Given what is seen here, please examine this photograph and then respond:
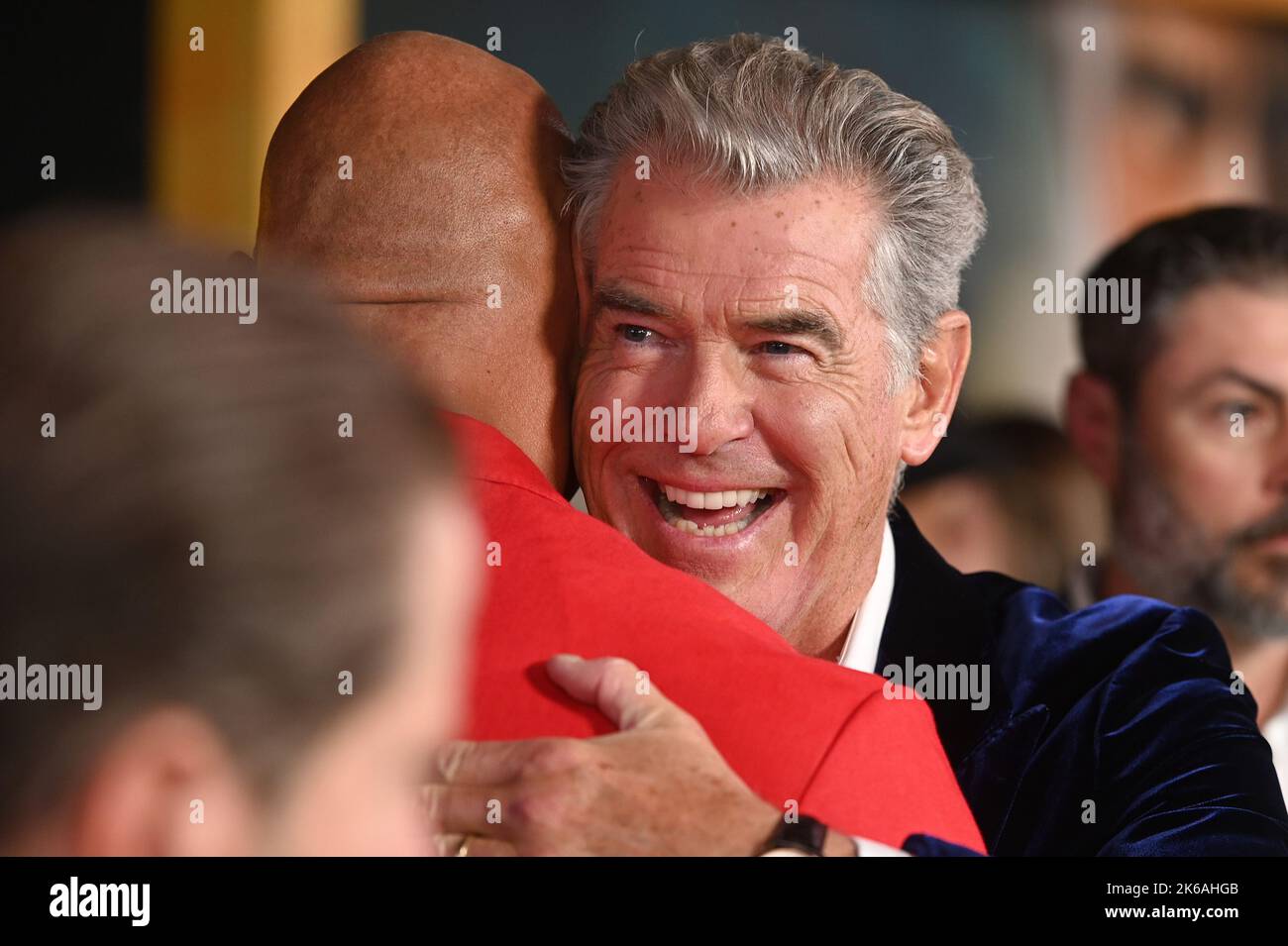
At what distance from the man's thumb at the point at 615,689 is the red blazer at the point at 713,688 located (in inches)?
0.7

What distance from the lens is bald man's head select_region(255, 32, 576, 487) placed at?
1513mm

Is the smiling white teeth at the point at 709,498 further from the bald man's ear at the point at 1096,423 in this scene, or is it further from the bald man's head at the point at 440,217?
the bald man's ear at the point at 1096,423

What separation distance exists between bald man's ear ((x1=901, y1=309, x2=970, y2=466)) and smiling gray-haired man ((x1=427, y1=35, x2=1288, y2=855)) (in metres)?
0.04

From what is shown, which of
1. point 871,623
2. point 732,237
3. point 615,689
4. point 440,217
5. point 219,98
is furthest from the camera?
point 219,98

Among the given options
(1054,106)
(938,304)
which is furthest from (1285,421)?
(938,304)

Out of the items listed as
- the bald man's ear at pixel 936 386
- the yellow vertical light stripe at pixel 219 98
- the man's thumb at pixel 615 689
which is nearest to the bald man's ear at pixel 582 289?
the bald man's ear at pixel 936 386

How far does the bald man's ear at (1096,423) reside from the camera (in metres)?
3.54

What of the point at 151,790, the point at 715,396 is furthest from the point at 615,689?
the point at 715,396

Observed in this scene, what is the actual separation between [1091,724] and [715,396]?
1.78 feet

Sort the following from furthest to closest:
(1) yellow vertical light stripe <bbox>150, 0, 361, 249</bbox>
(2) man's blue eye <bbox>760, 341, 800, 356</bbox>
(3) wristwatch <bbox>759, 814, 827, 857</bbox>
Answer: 1. (1) yellow vertical light stripe <bbox>150, 0, 361, 249</bbox>
2. (2) man's blue eye <bbox>760, 341, 800, 356</bbox>
3. (3) wristwatch <bbox>759, 814, 827, 857</bbox>

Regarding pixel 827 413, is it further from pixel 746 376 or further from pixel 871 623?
pixel 871 623

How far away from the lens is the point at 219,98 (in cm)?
351

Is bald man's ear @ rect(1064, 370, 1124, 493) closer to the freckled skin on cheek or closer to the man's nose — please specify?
the freckled skin on cheek

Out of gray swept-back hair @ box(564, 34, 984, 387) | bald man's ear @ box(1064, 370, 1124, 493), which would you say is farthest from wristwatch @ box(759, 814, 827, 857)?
bald man's ear @ box(1064, 370, 1124, 493)
